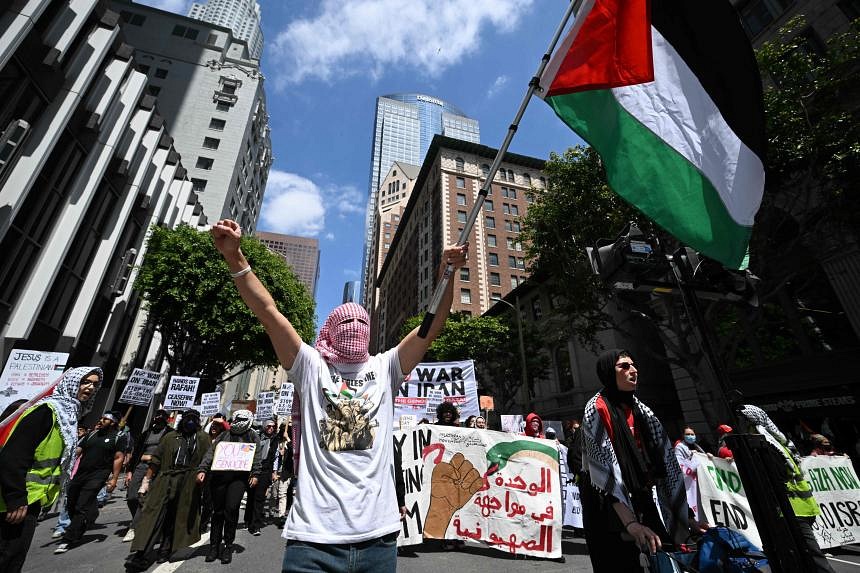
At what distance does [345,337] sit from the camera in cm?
224

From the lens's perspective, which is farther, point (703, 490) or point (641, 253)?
point (703, 490)

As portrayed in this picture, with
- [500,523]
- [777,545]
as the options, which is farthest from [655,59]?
[500,523]

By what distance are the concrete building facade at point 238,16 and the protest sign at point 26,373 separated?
119539mm

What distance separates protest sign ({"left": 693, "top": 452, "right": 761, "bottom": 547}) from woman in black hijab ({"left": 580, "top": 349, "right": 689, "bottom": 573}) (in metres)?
4.77

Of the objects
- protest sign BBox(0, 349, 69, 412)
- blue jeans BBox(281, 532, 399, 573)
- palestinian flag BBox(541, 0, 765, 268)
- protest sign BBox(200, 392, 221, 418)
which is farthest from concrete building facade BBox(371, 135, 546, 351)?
blue jeans BBox(281, 532, 399, 573)

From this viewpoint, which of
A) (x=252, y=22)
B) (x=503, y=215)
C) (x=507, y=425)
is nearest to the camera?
(x=507, y=425)

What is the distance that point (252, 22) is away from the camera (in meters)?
119

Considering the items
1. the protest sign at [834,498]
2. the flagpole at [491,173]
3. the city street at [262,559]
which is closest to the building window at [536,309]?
the protest sign at [834,498]

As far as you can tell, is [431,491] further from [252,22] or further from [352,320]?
[252,22]

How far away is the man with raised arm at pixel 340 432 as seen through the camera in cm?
178

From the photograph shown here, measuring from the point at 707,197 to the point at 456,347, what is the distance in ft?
93.4

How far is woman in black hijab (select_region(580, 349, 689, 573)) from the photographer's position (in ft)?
8.48

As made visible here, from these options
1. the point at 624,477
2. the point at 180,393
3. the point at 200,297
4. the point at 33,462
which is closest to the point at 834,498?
the point at 624,477

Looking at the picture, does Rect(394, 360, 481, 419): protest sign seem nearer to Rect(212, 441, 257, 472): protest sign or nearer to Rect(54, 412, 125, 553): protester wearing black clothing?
Rect(212, 441, 257, 472): protest sign
